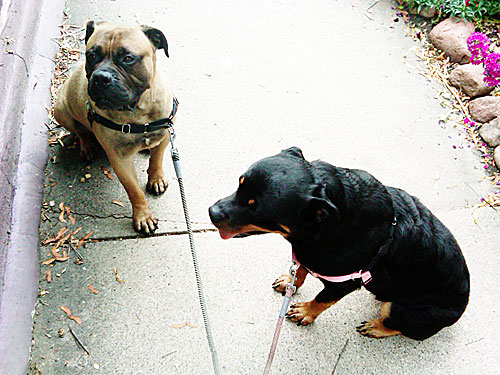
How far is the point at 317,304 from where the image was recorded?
8.79 feet

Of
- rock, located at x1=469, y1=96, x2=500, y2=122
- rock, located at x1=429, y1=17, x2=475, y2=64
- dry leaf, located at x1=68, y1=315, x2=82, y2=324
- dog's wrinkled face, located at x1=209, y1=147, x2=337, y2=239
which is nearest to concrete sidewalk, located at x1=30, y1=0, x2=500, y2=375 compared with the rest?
dry leaf, located at x1=68, y1=315, x2=82, y2=324

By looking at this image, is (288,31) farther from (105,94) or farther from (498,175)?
(105,94)

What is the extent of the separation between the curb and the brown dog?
1.33 ft

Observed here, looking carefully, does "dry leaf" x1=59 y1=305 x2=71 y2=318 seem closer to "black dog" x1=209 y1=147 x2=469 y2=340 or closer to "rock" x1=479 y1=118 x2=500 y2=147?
"black dog" x1=209 y1=147 x2=469 y2=340

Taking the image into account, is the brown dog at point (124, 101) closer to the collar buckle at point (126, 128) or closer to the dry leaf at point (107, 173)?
the collar buckle at point (126, 128)

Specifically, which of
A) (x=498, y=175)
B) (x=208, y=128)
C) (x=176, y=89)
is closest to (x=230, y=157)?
(x=208, y=128)

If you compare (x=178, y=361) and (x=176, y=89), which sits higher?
(x=176, y=89)

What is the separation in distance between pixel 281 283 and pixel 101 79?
176 cm

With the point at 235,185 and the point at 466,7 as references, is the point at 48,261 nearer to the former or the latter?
the point at 235,185

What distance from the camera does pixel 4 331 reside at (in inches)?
100

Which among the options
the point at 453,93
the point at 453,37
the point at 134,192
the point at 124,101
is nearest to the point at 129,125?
the point at 124,101

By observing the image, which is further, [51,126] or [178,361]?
[51,126]

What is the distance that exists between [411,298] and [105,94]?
214 cm

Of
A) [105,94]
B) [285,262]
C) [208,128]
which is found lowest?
[285,262]
